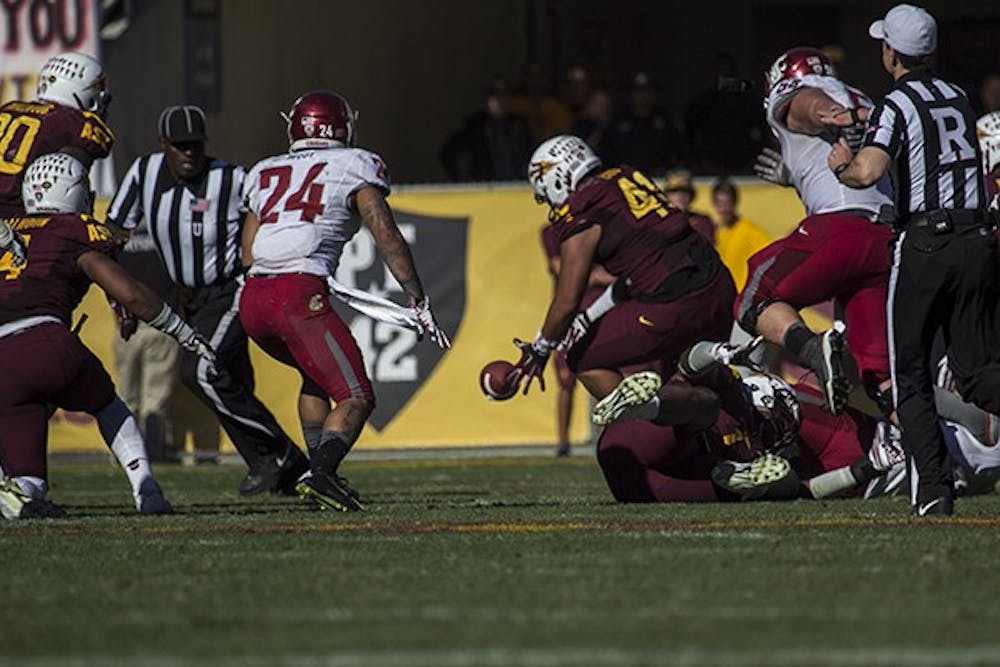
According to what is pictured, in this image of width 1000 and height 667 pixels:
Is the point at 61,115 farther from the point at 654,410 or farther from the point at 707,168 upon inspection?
the point at 707,168

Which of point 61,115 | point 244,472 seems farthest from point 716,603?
point 244,472

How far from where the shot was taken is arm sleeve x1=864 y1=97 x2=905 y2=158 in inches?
308

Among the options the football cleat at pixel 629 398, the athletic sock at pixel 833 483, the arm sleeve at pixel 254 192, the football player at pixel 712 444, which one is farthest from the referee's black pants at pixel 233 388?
the athletic sock at pixel 833 483

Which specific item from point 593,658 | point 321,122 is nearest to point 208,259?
point 321,122

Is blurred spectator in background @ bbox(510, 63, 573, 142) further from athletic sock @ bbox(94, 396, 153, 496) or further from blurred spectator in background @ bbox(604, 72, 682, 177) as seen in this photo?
athletic sock @ bbox(94, 396, 153, 496)

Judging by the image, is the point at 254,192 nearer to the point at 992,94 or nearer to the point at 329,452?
the point at 329,452

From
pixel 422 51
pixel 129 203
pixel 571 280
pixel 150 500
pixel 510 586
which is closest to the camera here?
pixel 510 586

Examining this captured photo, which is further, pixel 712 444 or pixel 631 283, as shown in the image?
pixel 631 283

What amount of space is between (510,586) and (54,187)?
12.1 feet

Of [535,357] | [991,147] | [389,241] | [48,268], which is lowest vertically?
[535,357]

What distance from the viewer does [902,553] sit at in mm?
6730

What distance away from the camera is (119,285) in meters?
8.74

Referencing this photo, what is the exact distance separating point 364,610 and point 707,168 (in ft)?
37.3

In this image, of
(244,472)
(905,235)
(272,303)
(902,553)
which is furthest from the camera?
(244,472)
